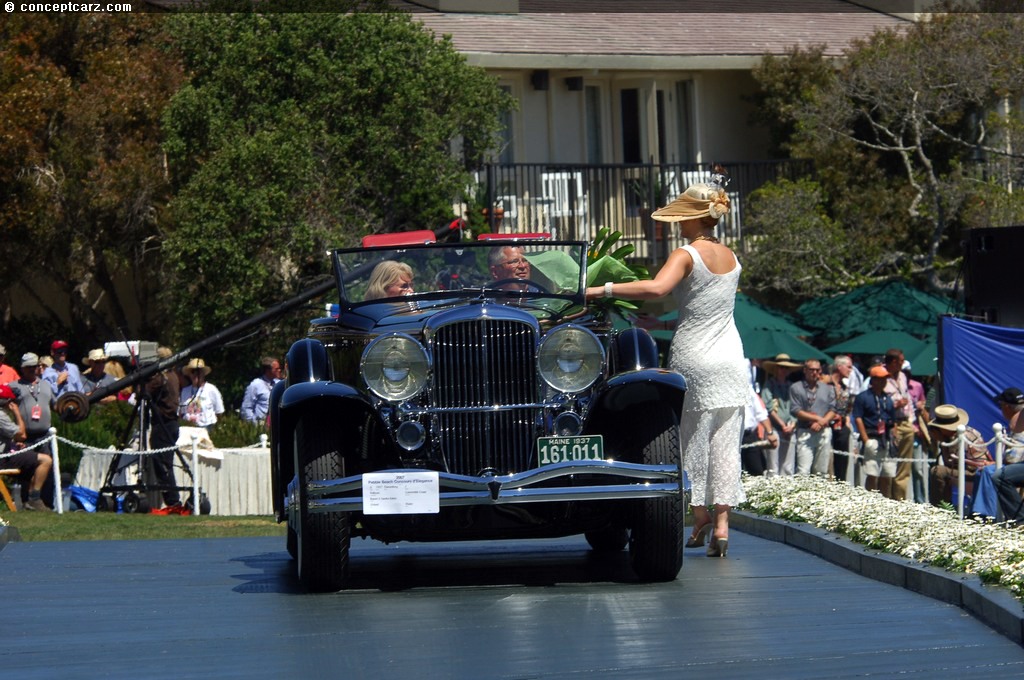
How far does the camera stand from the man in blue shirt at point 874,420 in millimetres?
19359

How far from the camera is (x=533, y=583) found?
29.8ft

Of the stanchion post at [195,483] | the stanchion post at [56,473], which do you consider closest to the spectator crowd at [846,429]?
the stanchion post at [195,483]

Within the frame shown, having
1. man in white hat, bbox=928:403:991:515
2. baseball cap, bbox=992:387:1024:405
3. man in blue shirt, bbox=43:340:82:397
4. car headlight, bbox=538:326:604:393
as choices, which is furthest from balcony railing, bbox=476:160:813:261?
car headlight, bbox=538:326:604:393

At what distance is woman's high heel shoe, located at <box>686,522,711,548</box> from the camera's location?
404 inches

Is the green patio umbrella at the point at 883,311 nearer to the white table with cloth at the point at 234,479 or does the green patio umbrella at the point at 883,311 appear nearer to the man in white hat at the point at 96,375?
the white table with cloth at the point at 234,479

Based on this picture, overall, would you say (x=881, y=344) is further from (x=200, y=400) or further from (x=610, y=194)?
(x=200, y=400)

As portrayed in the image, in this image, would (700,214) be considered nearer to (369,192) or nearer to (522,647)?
(522,647)

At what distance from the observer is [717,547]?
32.9ft

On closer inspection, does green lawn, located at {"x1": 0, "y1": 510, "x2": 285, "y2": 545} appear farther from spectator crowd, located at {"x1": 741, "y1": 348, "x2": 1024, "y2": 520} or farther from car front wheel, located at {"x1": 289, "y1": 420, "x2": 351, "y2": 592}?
car front wheel, located at {"x1": 289, "y1": 420, "x2": 351, "y2": 592}

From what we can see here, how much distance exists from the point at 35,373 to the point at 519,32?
12791mm

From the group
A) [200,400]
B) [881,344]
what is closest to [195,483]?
[200,400]

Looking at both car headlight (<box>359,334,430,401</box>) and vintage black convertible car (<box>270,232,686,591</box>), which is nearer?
vintage black convertible car (<box>270,232,686,591</box>)

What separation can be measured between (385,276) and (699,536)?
7.91 ft

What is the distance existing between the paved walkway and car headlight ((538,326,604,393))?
104 cm
